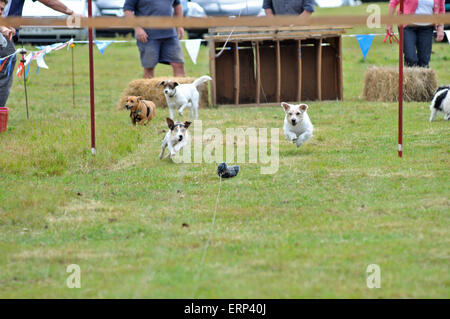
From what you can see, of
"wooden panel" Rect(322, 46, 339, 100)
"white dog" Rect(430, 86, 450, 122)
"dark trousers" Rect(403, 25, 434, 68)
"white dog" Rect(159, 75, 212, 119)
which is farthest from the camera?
"wooden panel" Rect(322, 46, 339, 100)

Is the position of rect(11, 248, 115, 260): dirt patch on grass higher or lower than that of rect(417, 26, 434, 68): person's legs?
lower

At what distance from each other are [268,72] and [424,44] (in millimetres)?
2923

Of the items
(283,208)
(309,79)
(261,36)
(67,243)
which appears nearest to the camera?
(67,243)

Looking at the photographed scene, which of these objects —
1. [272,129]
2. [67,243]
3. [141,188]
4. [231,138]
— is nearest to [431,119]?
[272,129]

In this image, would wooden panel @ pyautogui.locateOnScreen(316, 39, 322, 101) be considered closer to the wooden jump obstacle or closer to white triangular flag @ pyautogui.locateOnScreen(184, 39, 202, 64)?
the wooden jump obstacle

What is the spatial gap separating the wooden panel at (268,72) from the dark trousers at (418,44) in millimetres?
2482

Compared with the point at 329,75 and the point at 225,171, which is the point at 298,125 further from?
the point at 329,75

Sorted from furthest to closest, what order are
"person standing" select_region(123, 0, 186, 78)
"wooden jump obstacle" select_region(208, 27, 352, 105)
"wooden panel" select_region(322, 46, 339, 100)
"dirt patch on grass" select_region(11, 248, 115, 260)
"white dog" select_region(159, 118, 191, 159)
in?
1. "wooden panel" select_region(322, 46, 339, 100)
2. "wooden jump obstacle" select_region(208, 27, 352, 105)
3. "person standing" select_region(123, 0, 186, 78)
4. "white dog" select_region(159, 118, 191, 159)
5. "dirt patch on grass" select_region(11, 248, 115, 260)

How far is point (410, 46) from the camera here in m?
13.4

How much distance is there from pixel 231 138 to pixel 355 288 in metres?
5.78

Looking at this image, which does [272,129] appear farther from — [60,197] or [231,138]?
[60,197]

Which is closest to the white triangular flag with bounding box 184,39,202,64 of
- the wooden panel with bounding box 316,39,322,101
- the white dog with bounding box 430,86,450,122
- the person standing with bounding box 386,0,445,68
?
the wooden panel with bounding box 316,39,322,101

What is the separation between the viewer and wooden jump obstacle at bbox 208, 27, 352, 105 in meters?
13.4

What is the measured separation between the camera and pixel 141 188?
21.6 ft
